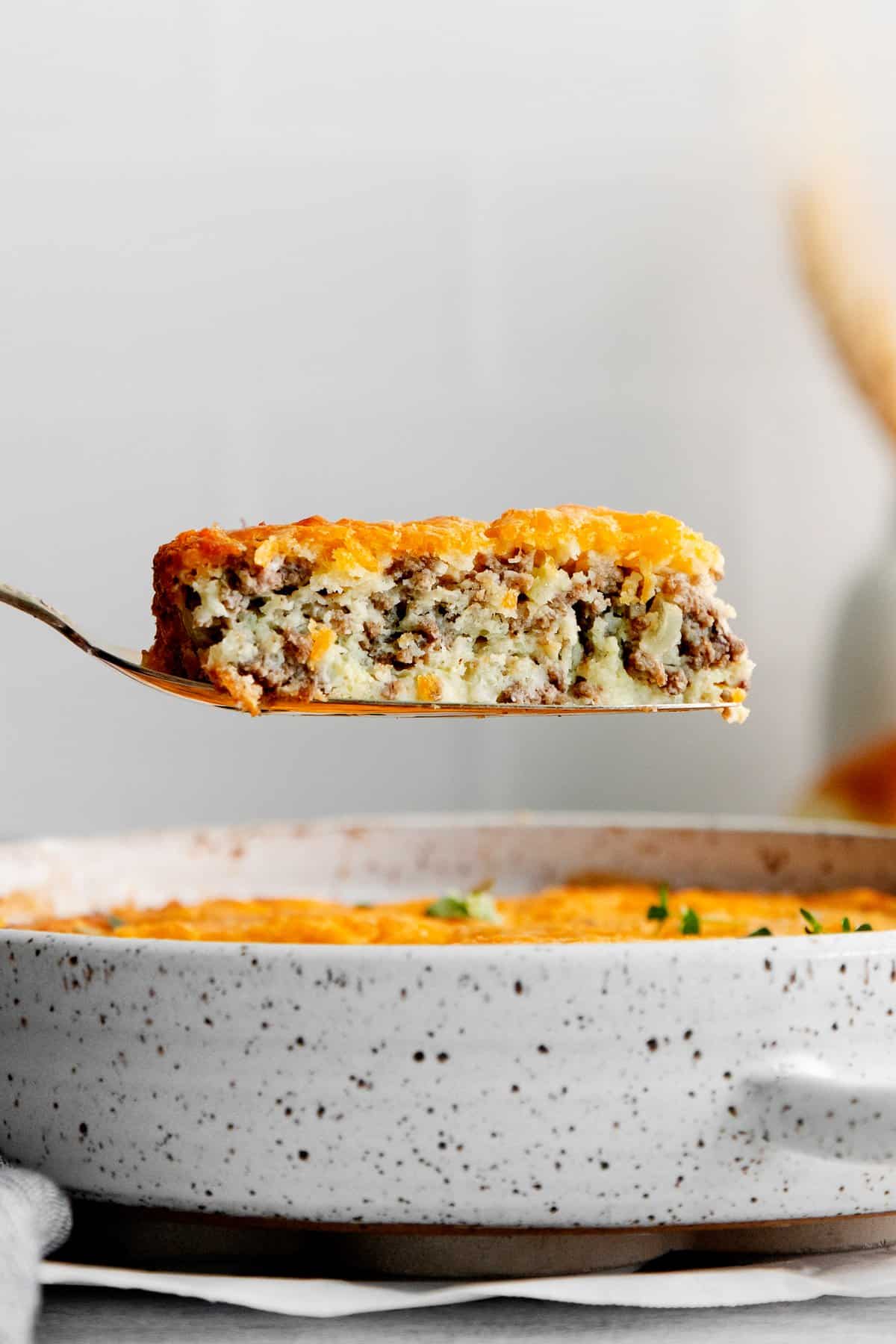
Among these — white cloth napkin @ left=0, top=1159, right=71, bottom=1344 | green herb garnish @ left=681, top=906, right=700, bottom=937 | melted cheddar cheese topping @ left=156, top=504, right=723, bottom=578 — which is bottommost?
white cloth napkin @ left=0, top=1159, right=71, bottom=1344

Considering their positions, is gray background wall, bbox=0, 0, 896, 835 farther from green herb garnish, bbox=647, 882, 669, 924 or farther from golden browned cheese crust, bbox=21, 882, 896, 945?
green herb garnish, bbox=647, 882, 669, 924

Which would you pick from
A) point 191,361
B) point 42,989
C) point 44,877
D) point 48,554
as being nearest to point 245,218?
point 191,361

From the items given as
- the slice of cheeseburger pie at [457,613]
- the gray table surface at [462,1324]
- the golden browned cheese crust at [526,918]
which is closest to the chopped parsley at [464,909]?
the golden browned cheese crust at [526,918]

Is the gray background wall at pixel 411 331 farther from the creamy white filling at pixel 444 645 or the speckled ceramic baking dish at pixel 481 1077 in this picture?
the speckled ceramic baking dish at pixel 481 1077

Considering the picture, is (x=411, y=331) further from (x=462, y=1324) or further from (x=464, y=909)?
(x=462, y=1324)

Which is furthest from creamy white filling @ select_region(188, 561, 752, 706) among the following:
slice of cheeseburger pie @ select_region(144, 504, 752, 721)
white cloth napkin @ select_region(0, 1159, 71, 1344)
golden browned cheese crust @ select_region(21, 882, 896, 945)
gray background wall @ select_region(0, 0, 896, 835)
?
gray background wall @ select_region(0, 0, 896, 835)

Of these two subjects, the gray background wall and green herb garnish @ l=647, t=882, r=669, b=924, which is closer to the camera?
green herb garnish @ l=647, t=882, r=669, b=924
